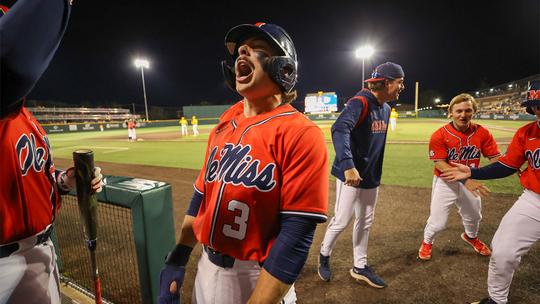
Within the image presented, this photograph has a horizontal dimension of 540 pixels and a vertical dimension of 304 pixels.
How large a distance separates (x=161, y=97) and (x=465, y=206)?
8509 cm

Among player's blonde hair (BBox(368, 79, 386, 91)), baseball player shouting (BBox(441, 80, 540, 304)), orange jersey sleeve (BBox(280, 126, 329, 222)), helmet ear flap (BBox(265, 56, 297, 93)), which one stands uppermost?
player's blonde hair (BBox(368, 79, 386, 91))

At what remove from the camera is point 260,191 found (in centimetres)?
124

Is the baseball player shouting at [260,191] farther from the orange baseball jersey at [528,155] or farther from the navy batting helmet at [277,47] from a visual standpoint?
the orange baseball jersey at [528,155]

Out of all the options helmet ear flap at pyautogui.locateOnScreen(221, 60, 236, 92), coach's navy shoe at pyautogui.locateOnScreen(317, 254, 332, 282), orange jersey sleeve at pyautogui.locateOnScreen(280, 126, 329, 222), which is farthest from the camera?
coach's navy shoe at pyautogui.locateOnScreen(317, 254, 332, 282)

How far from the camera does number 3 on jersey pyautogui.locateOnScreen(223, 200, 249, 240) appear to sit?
4.14ft

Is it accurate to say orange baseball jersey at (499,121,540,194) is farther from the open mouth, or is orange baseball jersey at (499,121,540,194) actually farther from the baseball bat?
the baseball bat

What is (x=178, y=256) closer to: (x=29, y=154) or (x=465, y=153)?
(x=29, y=154)

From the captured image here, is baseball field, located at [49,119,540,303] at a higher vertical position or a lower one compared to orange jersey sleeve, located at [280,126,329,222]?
lower

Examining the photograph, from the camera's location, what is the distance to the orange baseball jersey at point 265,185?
3.89ft

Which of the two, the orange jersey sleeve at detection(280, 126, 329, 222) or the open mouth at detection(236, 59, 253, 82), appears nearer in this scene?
the orange jersey sleeve at detection(280, 126, 329, 222)

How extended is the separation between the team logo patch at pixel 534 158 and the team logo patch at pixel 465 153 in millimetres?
1061

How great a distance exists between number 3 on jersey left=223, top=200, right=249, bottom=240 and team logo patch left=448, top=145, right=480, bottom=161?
3.37 m

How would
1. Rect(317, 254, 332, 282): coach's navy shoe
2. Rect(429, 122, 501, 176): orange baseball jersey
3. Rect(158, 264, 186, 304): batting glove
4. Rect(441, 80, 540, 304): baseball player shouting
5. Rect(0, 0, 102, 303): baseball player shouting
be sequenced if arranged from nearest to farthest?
Rect(0, 0, 102, 303): baseball player shouting < Rect(158, 264, 186, 304): batting glove < Rect(441, 80, 540, 304): baseball player shouting < Rect(317, 254, 332, 282): coach's navy shoe < Rect(429, 122, 501, 176): orange baseball jersey

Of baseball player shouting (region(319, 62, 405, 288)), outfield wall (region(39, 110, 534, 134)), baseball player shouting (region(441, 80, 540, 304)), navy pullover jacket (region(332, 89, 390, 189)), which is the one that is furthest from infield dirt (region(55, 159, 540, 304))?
outfield wall (region(39, 110, 534, 134))
